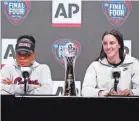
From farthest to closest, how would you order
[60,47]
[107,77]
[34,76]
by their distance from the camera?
[60,47]
[34,76]
[107,77]

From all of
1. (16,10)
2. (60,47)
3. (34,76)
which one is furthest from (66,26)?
(34,76)

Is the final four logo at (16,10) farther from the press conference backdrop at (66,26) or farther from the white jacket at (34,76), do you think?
the white jacket at (34,76)

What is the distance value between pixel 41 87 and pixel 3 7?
0.85 metres

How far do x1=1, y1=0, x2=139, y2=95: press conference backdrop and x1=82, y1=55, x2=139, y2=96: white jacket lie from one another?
43cm

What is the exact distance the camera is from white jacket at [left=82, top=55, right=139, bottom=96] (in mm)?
2165

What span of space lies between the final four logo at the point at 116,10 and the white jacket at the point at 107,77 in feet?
1.66

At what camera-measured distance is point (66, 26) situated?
108 inches

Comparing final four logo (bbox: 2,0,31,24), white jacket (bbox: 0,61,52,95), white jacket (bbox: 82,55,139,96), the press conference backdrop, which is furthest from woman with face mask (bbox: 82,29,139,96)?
final four logo (bbox: 2,0,31,24)

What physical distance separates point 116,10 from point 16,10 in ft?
2.51

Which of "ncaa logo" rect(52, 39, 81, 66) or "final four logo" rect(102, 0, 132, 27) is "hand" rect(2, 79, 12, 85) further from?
"final four logo" rect(102, 0, 132, 27)

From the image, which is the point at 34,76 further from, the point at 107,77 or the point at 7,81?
the point at 107,77

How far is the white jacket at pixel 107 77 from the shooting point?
2165mm
